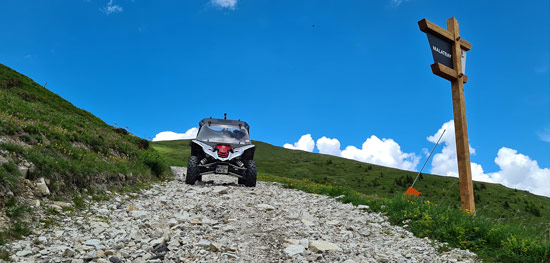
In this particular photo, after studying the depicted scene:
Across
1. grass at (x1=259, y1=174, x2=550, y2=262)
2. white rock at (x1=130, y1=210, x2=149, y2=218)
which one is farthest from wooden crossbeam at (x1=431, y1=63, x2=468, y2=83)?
white rock at (x1=130, y1=210, x2=149, y2=218)

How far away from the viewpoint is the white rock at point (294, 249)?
600 centimetres

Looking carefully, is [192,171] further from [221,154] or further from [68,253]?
[68,253]

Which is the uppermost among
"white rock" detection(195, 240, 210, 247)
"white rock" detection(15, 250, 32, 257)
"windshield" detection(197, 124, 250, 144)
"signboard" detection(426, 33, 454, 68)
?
"signboard" detection(426, 33, 454, 68)

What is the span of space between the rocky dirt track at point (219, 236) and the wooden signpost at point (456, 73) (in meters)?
3.15

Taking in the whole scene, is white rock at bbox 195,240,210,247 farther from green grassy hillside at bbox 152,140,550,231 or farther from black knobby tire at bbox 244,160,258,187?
green grassy hillside at bbox 152,140,550,231

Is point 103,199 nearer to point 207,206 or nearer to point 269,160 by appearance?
point 207,206

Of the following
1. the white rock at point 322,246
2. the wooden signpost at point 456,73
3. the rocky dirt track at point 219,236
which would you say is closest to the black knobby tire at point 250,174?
the rocky dirt track at point 219,236

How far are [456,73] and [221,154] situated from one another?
9240 millimetres

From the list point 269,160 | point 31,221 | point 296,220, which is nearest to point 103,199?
point 31,221

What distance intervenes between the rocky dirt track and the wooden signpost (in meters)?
3.15

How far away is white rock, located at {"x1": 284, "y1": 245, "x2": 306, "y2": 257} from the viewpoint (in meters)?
6.00

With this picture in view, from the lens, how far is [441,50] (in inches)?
428

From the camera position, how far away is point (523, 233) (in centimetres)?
737

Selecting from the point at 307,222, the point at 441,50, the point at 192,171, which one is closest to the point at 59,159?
the point at 192,171
